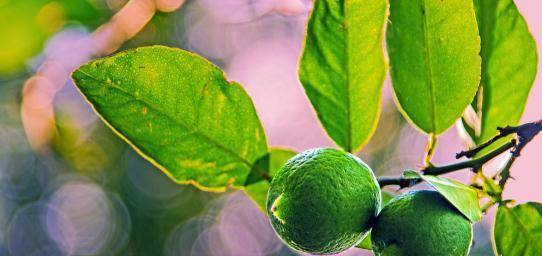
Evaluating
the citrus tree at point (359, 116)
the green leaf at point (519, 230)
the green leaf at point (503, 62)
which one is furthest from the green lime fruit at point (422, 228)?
the green leaf at point (503, 62)

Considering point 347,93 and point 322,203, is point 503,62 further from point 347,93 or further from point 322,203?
point 322,203

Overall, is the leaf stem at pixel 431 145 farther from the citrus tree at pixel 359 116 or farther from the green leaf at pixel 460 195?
the green leaf at pixel 460 195

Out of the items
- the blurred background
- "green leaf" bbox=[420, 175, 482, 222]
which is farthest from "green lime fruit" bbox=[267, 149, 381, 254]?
the blurred background

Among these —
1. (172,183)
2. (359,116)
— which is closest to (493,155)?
(359,116)

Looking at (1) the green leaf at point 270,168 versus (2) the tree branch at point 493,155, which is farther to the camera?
(1) the green leaf at point 270,168

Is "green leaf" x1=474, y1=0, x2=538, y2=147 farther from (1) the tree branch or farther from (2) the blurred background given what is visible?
(2) the blurred background

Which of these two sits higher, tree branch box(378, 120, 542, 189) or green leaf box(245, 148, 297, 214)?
tree branch box(378, 120, 542, 189)

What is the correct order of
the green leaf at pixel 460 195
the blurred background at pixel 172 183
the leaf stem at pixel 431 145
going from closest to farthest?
the green leaf at pixel 460 195
the leaf stem at pixel 431 145
the blurred background at pixel 172 183

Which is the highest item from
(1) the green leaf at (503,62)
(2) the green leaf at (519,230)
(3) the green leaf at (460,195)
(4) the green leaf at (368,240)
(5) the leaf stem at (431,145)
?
(1) the green leaf at (503,62)
